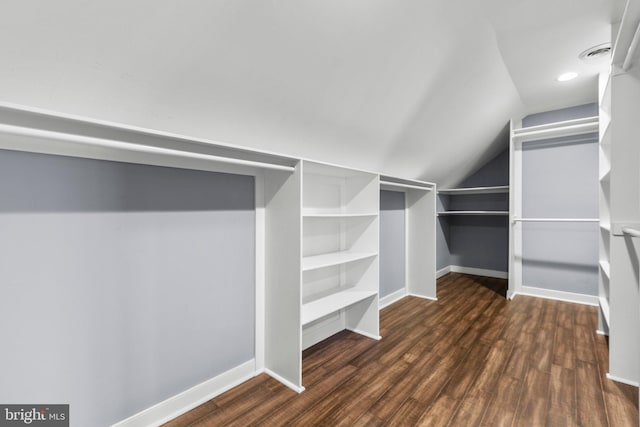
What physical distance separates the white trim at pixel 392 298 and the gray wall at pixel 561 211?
63.6 inches

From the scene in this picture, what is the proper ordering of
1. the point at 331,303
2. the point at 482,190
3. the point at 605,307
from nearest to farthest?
1. the point at 331,303
2. the point at 605,307
3. the point at 482,190

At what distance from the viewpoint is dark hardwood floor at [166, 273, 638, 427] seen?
1.59m

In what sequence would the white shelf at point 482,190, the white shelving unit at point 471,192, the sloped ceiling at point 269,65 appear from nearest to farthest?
1. the sloped ceiling at point 269,65
2. the white shelf at point 482,190
3. the white shelving unit at point 471,192

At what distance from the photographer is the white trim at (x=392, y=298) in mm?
3250

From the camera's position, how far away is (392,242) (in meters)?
3.43

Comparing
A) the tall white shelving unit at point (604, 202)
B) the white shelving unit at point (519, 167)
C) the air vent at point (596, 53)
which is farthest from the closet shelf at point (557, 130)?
the air vent at point (596, 53)

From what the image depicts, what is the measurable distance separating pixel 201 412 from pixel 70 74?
5.69 feet

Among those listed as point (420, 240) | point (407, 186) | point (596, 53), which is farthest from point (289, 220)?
point (596, 53)

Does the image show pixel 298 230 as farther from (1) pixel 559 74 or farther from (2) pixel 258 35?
(1) pixel 559 74

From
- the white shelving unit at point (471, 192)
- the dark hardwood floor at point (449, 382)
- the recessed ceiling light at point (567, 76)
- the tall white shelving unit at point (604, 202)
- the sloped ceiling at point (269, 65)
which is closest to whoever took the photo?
the sloped ceiling at point (269, 65)

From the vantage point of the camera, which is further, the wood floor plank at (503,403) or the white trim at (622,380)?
the white trim at (622,380)

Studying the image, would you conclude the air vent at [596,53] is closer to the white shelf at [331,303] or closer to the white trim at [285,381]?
the white shelf at [331,303]

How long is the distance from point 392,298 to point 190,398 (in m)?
2.37

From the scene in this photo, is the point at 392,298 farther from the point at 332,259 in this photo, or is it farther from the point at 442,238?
the point at 442,238
